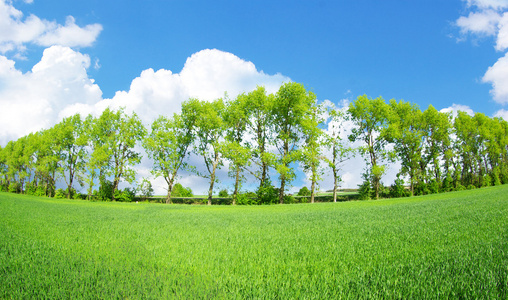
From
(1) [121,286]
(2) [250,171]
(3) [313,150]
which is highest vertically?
(3) [313,150]

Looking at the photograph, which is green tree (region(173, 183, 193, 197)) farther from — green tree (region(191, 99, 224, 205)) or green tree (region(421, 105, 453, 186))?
green tree (region(421, 105, 453, 186))

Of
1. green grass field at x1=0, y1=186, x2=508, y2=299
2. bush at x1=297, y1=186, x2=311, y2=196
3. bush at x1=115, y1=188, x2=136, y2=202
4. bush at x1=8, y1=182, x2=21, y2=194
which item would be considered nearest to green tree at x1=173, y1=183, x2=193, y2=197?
bush at x1=115, y1=188, x2=136, y2=202

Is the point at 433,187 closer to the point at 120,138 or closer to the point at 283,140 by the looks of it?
the point at 283,140

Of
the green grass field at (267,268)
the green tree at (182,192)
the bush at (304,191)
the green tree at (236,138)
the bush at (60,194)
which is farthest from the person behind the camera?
the green tree at (182,192)

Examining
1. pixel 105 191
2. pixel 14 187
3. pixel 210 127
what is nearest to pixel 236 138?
pixel 210 127

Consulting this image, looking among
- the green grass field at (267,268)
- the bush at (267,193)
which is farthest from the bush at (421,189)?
the green grass field at (267,268)

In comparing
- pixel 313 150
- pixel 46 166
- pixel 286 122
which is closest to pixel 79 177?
pixel 46 166

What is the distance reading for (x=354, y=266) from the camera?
312 centimetres

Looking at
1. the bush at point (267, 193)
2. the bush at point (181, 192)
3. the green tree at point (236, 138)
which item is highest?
the green tree at point (236, 138)

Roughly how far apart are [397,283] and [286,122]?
30.3m

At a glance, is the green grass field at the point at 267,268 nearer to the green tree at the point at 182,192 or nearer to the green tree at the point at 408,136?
the green tree at the point at 408,136

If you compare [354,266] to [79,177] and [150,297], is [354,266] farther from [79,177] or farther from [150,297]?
[79,177]

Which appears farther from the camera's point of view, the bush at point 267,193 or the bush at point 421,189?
the bush at point 421,189

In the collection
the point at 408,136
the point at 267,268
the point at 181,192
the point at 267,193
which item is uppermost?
the point at 408,136
